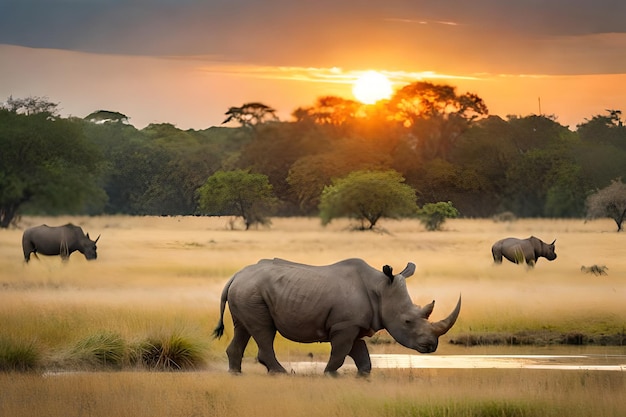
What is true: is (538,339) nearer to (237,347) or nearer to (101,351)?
(237,347)

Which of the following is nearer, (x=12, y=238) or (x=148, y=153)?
(x=12, y=238)

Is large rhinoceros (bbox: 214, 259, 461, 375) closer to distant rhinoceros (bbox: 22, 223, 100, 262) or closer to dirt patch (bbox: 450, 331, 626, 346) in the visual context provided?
dirt patch (bbox: 450, 331, 626, 346)

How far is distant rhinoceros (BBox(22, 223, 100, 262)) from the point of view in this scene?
35125 mm

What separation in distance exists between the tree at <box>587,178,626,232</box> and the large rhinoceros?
3556cm

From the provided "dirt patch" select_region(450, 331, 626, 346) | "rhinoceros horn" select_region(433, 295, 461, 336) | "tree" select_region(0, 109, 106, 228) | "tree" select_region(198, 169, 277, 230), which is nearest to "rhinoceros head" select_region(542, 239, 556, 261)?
"dirt patch" select_region(450, 331, 626, 346)

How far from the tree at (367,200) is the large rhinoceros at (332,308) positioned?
114ft

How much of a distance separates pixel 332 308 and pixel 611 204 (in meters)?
36.3

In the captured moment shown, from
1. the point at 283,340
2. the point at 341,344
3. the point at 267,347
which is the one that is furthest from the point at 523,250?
the point at 341,344

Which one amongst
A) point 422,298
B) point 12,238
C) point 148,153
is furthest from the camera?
point 148,153

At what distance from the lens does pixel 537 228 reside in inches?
1853

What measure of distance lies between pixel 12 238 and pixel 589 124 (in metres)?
32.8

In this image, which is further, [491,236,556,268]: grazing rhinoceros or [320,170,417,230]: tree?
[320,170,417,230]: tree

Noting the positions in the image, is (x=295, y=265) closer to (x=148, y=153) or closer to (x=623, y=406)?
(x=623, y=406)

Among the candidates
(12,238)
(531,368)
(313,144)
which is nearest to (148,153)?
(313,144)
